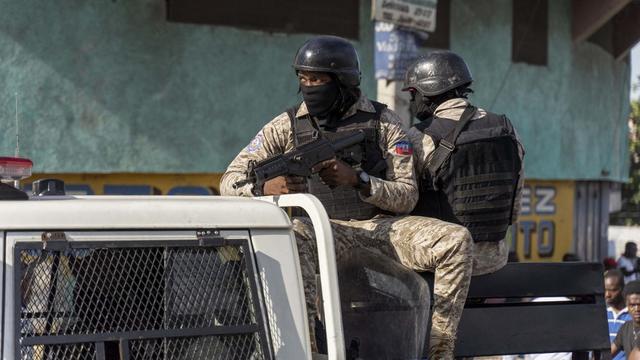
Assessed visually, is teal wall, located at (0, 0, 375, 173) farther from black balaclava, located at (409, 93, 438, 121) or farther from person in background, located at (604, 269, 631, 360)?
black balaclava, located at (409, 93, 438, 121)

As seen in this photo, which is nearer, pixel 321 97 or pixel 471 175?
pixel 321 97

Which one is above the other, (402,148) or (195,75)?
(195,75)

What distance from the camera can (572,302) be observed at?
4.31 meters

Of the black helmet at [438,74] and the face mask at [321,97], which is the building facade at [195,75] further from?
the face mask at [321,97]

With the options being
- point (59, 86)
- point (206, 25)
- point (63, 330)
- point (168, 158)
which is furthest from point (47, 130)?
point (63, 330)

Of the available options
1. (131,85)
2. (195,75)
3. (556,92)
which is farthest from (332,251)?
(556,92)

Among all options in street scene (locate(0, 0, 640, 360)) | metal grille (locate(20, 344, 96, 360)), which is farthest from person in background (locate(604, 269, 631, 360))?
metal grille (locate(20, 344, 96, 360))

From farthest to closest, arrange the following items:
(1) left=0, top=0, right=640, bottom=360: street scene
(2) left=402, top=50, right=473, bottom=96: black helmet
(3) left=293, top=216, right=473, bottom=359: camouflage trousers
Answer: (2) left=402, top=50, right=473, bottom=96: black helmet < (3) left=293, top=216, right=473, bottom=359: camouflage trousers < (1) left=0, top=0, right=640, bottom=360: street scene

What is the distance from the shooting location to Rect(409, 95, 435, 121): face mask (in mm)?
4504

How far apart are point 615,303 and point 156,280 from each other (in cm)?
598

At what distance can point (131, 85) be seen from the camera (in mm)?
10031

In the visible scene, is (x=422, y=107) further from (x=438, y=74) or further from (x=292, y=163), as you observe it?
(x=292, y=163)

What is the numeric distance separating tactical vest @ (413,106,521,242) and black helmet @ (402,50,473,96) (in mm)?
167

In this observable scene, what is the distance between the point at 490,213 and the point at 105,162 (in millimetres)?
6307
